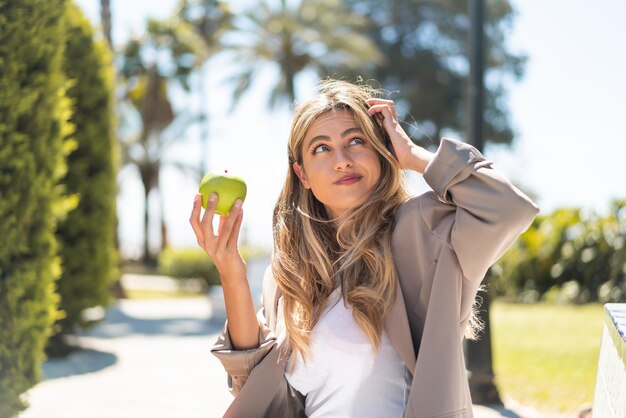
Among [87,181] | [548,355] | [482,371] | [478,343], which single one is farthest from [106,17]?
[482,371]

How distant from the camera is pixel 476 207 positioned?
2.28m

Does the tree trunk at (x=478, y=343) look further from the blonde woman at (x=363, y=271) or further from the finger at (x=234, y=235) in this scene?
the finger at (x=234, y=235)

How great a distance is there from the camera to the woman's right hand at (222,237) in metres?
2.50

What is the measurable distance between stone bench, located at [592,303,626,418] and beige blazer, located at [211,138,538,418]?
443 mm

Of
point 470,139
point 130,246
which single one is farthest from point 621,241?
point 130,246

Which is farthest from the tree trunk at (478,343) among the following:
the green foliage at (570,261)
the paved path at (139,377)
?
the green foliage at (570,261)

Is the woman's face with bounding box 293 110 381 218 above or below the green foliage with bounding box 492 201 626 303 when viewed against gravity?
above

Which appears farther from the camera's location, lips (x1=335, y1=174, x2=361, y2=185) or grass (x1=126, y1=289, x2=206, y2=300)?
grass (x1=126, y1=289, x2=206, y2=300)

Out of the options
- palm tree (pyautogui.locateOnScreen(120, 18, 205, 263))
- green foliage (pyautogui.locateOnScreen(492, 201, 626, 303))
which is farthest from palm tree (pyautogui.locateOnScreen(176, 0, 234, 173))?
green foliage (pyautogui.locateOnScreen(492, 201, 626, 303))

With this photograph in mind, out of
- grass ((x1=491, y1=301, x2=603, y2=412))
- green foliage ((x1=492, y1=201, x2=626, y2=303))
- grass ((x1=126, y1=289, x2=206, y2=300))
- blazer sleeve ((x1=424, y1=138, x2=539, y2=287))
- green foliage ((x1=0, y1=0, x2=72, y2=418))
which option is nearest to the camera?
blazer sleeve ((x1=424, y1=138, x2=539, y2=287))

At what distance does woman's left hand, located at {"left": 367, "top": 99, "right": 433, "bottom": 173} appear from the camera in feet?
8.30

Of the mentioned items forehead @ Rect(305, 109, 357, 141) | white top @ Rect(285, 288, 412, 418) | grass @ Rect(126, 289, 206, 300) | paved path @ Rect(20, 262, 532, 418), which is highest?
forehead @ Rect(305, 109, 357, 141)

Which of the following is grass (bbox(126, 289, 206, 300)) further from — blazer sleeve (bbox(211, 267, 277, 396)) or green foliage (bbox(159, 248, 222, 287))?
blazer sleeve (bbox(211, 267, 277, 396))

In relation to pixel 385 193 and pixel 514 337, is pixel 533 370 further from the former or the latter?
pixel 385 193
